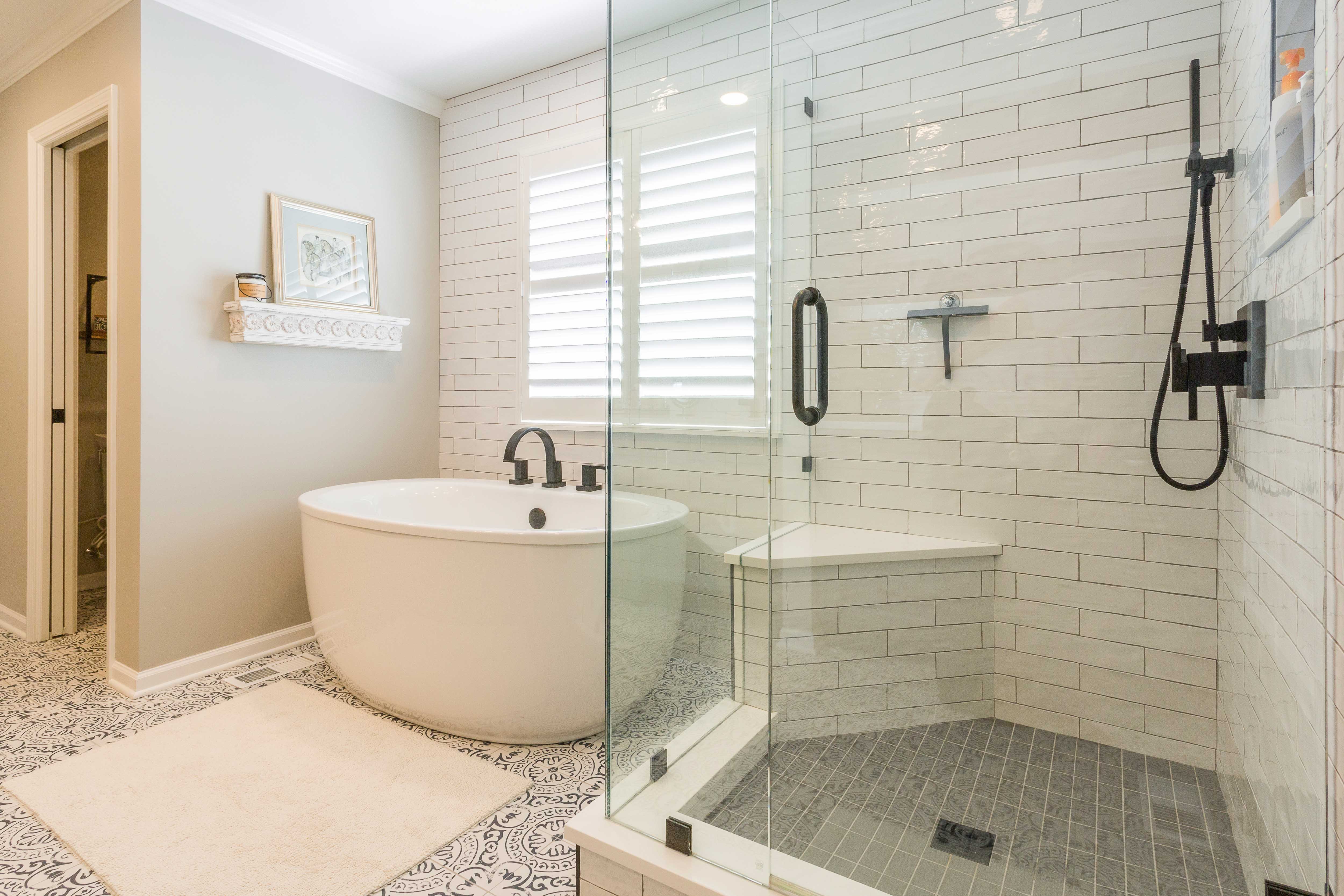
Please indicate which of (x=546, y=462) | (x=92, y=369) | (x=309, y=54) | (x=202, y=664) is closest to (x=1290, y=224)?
(x=546, y=462)

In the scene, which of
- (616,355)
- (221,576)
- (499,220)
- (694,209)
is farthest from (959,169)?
(221,576)

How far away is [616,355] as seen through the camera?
1.44 m

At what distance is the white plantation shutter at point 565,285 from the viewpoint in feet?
10.7

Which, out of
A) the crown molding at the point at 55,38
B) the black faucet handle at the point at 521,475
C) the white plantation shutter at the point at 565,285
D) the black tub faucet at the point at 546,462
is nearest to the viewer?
the crown molding at the point at 55,38

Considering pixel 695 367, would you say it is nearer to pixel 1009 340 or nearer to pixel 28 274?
pixel 1009 340

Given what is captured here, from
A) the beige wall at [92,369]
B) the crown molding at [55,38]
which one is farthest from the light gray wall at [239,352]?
the beige wall at [92,369]

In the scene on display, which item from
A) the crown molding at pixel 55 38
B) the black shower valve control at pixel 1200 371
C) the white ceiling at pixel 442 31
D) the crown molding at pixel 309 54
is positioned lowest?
the black shower valve control at pixel 1200 371

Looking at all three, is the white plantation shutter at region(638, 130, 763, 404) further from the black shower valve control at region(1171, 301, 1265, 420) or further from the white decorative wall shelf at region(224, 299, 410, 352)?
the white decorative wall shelf at region(224, 299, 410, 352)

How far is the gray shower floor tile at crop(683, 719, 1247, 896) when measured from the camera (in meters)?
1.07

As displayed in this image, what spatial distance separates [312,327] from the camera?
10.3ft

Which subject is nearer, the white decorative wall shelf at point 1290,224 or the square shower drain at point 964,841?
the white decorative wall shelf at point 1290,224

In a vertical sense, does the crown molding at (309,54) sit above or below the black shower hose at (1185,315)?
above

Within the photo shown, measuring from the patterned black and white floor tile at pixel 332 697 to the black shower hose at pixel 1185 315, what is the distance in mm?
890

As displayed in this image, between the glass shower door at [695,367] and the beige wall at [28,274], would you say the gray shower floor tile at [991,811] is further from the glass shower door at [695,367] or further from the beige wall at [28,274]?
the beige wall at [28,274]
